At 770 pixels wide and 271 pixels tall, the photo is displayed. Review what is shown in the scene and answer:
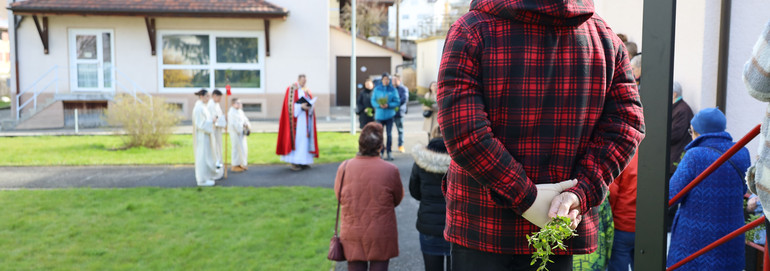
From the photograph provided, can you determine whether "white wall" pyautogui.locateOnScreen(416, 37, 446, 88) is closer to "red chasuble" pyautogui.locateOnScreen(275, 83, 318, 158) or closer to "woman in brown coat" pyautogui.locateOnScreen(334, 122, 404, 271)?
"red chasuble" pyautogui.locateOnScreen(275, 83, 318, 158)

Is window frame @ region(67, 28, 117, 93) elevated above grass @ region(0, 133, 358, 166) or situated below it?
above

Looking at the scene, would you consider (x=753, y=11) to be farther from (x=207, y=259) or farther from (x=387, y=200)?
(x=207, y=259)

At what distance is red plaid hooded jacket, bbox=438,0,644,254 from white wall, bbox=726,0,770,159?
445 centimetres

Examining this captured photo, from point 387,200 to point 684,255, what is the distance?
2181 mm

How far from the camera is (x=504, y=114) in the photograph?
2.33 meters

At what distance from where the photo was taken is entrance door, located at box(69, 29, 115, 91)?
25359 millimetres

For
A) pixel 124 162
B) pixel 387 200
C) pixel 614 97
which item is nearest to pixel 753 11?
pixel 387 200

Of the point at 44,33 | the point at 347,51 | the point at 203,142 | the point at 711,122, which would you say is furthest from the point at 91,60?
the point at 711,122

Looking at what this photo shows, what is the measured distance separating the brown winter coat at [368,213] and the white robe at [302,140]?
299 inches

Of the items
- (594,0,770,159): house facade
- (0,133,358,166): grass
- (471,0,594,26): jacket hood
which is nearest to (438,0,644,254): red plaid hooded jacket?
(471,0,594,26): jacket hood

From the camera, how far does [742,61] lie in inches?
257

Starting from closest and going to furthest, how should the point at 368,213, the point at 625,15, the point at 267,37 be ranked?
the point at 368,213 → the point at 625,15 → the point at 267,37

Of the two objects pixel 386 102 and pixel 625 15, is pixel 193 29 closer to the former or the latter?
pixel 386 102

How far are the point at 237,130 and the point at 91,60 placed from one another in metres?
15.2
